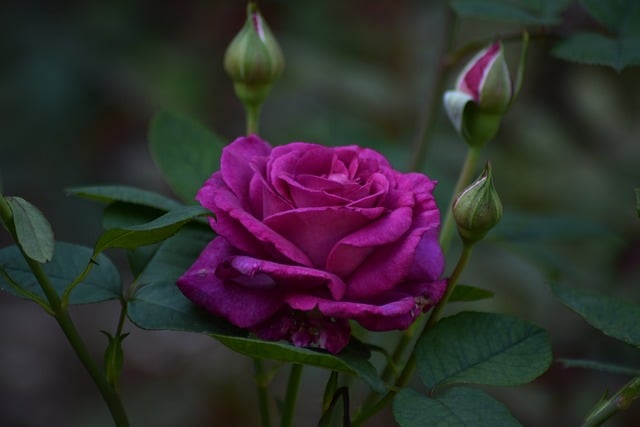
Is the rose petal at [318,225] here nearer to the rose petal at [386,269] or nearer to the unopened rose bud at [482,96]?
the rose petal at [386,269]

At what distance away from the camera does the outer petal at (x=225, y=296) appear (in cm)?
59

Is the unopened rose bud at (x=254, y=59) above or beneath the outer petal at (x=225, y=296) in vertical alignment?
above

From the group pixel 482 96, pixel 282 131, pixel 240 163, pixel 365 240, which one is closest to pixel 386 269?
pixel 365 240

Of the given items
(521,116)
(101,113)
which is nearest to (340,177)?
(521,116)

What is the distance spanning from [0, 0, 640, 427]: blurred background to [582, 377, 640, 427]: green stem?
80cm

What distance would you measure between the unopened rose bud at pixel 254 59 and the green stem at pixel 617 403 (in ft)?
Result: 1.36

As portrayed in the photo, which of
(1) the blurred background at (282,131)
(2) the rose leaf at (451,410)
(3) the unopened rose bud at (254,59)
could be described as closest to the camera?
(2) the rose leaf at (451,410)

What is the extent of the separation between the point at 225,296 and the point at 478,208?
0.19m

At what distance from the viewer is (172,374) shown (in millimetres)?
2180

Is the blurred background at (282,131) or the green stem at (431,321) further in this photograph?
the blurred background at (282,131)

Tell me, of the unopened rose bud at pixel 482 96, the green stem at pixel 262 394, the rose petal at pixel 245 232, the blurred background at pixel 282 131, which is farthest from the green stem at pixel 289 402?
the blurred background at pixel 282 131

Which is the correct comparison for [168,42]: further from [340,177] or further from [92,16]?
[340,177]

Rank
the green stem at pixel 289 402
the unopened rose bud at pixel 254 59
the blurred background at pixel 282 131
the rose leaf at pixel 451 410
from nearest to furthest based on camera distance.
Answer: the rose leaf at pixel 451 410
the green stem at pixel 289 402
the unopened rose bud at pixel 254 59
the blurred background at pixel 282 131

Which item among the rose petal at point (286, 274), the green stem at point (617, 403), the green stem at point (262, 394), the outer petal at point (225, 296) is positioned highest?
the rose petal at point (286, 274)
